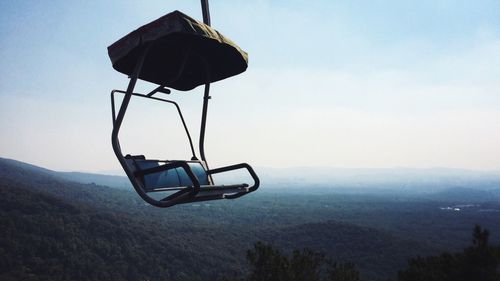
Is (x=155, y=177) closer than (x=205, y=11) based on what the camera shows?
Yes

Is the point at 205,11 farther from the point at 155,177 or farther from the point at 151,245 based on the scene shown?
the point at 151,245

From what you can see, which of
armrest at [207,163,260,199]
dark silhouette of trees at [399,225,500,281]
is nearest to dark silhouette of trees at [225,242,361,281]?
dark silhouette of trees at [399,225,500,281]

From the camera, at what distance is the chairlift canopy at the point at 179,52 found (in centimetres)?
319

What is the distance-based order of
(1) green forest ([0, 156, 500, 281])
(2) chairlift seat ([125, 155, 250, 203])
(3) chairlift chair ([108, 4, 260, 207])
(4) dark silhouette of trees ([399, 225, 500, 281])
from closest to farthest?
(3) chairlift chair ([108, 4, 260, 207]) < (2) chairlift seat ([125, 155, 250, 203]) < (4) dark silhouette of trees ([399, 225, 500, 281]) < (1) green forest ([0, 156, 500, 281])

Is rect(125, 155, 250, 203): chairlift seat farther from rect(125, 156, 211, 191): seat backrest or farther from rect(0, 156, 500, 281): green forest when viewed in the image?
rect(0, 156, 500, 281): green forest

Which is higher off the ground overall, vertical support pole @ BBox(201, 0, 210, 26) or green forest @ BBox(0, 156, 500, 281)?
vertical support pole @ BBox(201, 0, 210, 26)

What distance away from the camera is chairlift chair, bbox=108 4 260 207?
3.15 metres

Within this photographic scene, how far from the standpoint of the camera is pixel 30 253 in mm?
127875

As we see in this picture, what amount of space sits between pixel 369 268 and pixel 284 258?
11334 cm

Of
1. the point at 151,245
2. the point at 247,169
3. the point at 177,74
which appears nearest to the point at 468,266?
the point at 247,169

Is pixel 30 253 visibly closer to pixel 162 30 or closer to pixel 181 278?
pixel 181 278

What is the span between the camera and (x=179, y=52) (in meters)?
4.52

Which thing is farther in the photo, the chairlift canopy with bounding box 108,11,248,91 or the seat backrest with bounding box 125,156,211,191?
the seat backrest with bounding box 125,156,211,191

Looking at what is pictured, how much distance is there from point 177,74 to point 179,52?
1.05ft
